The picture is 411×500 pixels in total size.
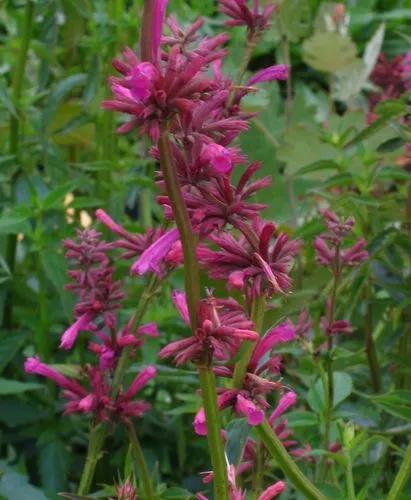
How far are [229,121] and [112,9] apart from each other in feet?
3.83

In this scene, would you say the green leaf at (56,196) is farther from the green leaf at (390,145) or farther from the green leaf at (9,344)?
the green leaf at (390,145)

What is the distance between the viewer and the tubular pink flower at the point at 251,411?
78 cm

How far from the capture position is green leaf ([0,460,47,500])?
123 centimetres

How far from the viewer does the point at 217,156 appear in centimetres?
73

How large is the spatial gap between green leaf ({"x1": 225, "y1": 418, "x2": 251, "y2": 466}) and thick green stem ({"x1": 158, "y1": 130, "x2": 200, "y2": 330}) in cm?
18

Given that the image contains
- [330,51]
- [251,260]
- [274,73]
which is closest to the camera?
[251,260]

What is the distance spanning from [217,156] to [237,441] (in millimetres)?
286

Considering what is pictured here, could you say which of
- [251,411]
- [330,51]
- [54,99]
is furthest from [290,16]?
[251,411]

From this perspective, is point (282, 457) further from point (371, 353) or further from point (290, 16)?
point (290, 16)

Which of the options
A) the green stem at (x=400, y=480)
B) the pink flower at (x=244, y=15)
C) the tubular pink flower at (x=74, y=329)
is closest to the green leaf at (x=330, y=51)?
the pink flower at (x=244, y=15)

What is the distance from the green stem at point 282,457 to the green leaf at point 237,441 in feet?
0.20

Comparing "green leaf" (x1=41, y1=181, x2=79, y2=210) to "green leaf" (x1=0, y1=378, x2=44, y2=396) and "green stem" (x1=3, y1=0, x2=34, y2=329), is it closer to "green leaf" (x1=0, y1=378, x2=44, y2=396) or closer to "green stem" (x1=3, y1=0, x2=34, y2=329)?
"green stem" (x1=3, y1=0, x2=34, y2=329)

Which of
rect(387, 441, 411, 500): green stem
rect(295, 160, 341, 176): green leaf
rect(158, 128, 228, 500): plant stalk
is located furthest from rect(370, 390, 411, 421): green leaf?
rect(295, 160, 341, 176): green leaf

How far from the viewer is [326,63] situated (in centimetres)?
205
